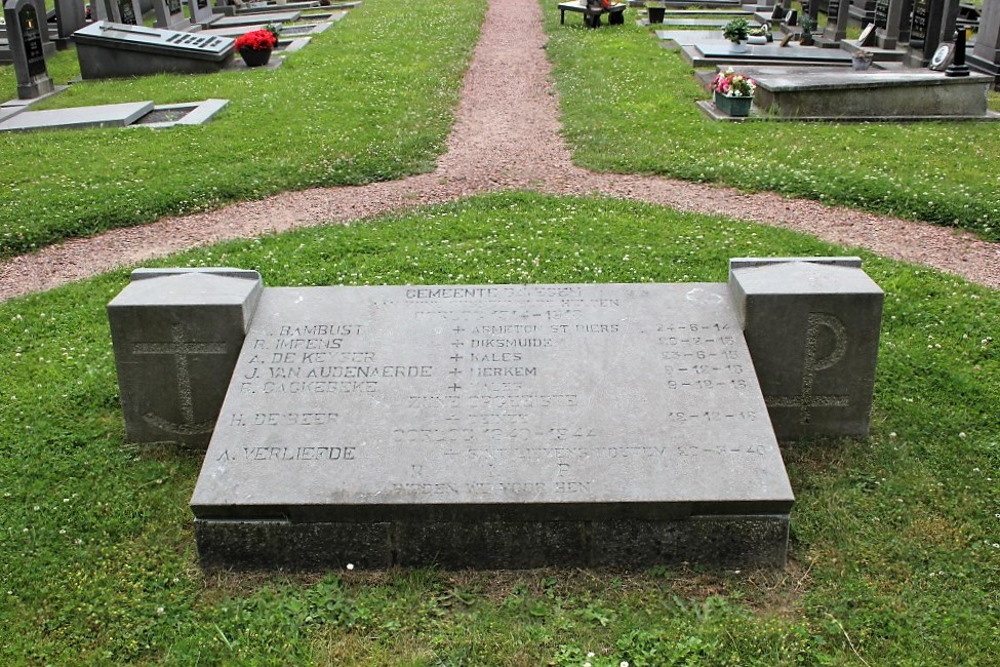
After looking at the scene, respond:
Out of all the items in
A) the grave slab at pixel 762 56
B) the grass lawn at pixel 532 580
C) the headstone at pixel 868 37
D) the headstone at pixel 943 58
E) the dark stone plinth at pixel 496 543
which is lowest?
the grass lawn at pixel 532 580

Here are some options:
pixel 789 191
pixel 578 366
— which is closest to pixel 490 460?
pixel 578 366

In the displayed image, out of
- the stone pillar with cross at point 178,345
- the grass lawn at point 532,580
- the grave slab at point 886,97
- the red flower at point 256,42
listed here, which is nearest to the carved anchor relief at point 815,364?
the grass lawn at point 532,580

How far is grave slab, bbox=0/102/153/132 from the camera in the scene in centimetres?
1366

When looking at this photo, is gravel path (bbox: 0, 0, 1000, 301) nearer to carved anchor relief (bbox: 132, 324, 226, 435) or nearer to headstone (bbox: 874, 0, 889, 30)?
carved anchor relief (bbox: 132, 324, 226, 435)

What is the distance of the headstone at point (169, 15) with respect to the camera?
21.6 meters

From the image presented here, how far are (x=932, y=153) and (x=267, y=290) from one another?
8997 millimetres

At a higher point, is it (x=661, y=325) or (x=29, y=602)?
(x=661, y=325)

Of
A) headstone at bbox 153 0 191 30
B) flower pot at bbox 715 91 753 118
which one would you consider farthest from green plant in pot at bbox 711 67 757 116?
headstone at bbox 153 0 191 30

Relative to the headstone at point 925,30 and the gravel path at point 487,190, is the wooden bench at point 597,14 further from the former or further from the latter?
the gravel path at point 487,190

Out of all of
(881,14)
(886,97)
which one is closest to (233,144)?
(886,97)

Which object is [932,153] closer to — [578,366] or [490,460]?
[578,366]

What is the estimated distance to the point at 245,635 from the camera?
14.1ft

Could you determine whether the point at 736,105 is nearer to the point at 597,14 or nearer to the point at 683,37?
the point at 683,37

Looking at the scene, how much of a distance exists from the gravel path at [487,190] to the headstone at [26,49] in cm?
798
